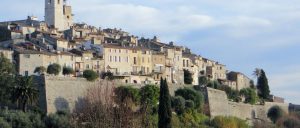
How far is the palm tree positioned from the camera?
46094mm

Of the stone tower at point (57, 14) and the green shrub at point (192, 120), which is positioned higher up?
the stone tower at point (57, 14)

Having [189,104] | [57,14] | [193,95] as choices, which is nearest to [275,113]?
[193,95]

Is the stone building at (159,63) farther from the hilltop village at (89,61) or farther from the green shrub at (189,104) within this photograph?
the green shrub at (189,104)

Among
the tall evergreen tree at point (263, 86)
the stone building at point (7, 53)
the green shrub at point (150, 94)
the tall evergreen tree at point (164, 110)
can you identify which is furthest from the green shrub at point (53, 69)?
the tall evergreen tree at point (263, 86)

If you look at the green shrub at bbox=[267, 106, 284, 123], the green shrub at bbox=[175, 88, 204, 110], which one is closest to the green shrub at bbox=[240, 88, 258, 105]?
the green shrub at bbox=[267, 106, 284, 123]

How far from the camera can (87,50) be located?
6588cm

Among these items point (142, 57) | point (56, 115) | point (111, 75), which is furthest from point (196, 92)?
point (56, 115)

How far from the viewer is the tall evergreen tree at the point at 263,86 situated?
8200 cm

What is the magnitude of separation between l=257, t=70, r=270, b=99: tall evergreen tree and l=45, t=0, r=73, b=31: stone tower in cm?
2099

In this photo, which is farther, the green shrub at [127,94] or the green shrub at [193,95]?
the green shrub at [193,95]

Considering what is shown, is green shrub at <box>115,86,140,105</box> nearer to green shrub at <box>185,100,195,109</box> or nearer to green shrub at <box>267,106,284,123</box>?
green shrub at <box>185,100,195,109</box>

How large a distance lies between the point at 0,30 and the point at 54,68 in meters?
9.27

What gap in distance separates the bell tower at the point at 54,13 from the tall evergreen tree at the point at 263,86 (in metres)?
21.4

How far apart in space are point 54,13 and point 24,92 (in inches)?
1319
